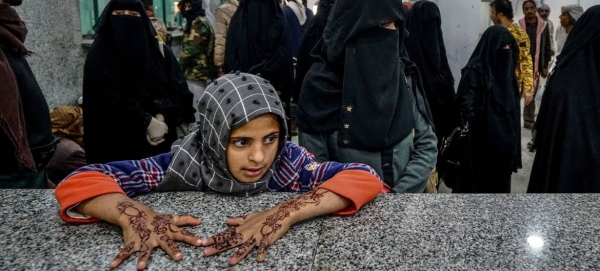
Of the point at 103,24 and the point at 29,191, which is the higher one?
the point at 103,24

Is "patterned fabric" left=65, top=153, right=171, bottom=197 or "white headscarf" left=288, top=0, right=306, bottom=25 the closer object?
"patterned fabric" left=65, top=153, right=171, bottom=197

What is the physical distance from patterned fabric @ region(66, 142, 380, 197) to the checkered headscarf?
5cm

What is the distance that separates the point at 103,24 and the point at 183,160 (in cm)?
194

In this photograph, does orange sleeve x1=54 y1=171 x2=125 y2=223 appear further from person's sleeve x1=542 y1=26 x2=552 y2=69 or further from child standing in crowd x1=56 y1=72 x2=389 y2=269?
person's sleeve x1=542 y1=26 x2=552 y2=69

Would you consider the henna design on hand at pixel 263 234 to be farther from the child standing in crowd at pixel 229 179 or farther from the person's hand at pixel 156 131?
the person's hand at pixel 156 131

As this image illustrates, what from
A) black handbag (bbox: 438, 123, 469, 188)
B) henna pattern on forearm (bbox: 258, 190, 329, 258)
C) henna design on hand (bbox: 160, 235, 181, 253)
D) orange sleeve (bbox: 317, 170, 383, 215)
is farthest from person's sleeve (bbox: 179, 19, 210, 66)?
henna design on hand (bbox: 160, 235, 181, 253)

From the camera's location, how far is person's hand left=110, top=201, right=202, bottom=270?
103 cm

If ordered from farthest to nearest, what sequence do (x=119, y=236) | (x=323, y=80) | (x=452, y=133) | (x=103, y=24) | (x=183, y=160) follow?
(x=452, y=133), (x=103, y=24), (x=323, y=80), (x=183, y=160), (x=119, y=236)

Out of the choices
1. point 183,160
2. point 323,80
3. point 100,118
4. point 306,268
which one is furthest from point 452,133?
point 306,268

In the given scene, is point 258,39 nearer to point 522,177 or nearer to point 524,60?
point 524,60

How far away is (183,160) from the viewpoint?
1418mm

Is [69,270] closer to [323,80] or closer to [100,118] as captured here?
[323,80]

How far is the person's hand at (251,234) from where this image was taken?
3.42ft

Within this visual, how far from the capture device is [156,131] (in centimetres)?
310
